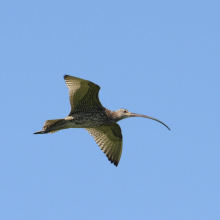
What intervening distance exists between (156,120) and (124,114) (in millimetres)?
2034

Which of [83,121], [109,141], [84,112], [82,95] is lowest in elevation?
[109,141]

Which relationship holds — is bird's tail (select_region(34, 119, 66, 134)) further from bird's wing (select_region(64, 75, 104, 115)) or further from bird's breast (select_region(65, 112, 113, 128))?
bird's wing (select_region(64, 75, 104, 115))

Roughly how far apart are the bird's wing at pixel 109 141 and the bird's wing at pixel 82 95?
2055 mm

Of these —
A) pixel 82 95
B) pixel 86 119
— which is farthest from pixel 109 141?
pixel 82 95

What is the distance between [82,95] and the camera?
16406 mm

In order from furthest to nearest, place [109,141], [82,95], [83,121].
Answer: [109,141]
[83,121]
[82,95]

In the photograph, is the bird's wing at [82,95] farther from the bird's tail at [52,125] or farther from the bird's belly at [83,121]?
the bird's tail at [52,125]

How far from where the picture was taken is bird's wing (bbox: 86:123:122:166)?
61.5ft

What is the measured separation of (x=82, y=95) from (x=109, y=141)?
3190mm

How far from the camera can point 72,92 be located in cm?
1627

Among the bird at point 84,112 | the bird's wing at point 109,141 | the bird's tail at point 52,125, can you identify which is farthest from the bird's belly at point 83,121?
the bird's wing at point 109,141

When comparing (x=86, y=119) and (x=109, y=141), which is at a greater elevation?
(x=86, y=119)

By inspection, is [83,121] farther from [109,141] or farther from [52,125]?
[109,141]

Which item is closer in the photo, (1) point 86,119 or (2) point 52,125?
(2) point 52,125
